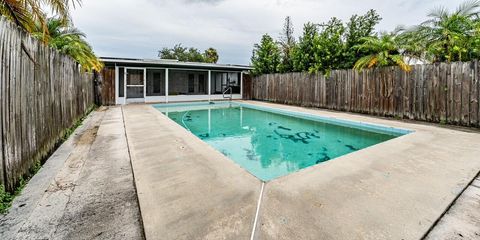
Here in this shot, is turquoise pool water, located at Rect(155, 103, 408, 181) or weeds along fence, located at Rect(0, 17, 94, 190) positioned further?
turquoise pool water, located at Rect(155, 103, 408, 181)

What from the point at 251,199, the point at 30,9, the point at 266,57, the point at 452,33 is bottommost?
the point at 251,199

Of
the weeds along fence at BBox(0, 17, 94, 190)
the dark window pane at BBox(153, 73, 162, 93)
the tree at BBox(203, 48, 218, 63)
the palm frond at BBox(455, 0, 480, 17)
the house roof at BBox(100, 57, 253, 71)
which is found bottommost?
the weeds along fence at BBox(0, 17, 94, 190)

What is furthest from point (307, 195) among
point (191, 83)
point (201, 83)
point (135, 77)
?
point (201, 83)

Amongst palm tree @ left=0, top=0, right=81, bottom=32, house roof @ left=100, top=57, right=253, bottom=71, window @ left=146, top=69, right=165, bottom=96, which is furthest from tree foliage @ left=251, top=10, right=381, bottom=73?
window @ left=146, top=69, right=165, bottom=96

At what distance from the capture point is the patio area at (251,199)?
1.63 m

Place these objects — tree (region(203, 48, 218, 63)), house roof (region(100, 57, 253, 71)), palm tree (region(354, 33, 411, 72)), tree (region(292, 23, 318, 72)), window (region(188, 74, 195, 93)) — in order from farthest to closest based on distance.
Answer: tree (region(203, 48, 218, 63)) → window (region(188, 74, 195, 93)) → house roof (region(100, 57, 253, 71)) → tree (region(292, 23, 318, 72)) → palm tree (region(354, 33, 411, 72))

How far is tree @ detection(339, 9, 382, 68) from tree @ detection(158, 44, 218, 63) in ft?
79.1

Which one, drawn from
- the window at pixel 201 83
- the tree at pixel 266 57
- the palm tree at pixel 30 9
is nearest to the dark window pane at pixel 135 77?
the window at pixel 201 83

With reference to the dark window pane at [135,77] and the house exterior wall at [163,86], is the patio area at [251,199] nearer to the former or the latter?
the house exterior wall at [163,86]

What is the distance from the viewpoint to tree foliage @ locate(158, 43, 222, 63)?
104 feet

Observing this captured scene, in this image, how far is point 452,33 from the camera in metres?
6.48

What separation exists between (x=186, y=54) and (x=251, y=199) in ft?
107

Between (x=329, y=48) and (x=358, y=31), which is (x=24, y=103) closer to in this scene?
(x=329, y=48)

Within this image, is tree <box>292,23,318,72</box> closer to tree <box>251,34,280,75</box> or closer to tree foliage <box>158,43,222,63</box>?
tree <box>251,34,280,75</box>
